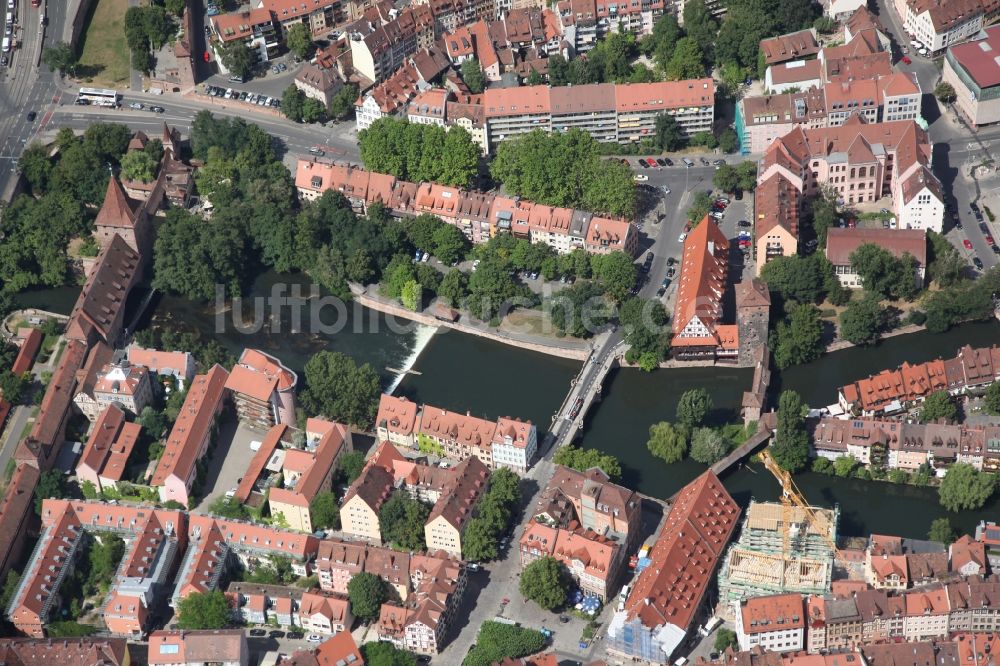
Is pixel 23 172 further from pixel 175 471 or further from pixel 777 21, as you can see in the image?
pixel 777 21

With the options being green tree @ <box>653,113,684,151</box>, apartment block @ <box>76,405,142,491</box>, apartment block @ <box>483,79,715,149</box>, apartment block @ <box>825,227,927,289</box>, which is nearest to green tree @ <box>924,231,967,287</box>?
apartment block @ <box>825,227,927,289</box>

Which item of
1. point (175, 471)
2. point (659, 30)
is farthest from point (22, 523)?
point (659, 30)

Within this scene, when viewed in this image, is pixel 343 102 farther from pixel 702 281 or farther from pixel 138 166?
pixel 702 281

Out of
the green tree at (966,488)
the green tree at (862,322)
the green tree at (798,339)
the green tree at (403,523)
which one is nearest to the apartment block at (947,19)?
the green tree at (862,322)

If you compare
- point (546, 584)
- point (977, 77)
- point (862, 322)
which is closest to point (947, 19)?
point (977, 77)

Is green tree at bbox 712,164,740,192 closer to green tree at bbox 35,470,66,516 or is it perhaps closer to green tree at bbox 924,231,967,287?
green tree at bbox 924,231,967,287

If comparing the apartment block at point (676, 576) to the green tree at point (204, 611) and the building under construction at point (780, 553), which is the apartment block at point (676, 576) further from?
the green tree at point (204, 611)

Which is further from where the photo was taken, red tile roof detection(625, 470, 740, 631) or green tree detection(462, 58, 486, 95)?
green tree detection(462, 58, 486, 95)

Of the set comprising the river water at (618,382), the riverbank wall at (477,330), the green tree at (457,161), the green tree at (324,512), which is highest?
the green tree at (457,161)
